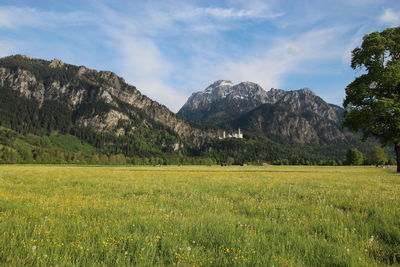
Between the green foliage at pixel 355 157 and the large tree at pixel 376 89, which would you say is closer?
the large tree at pixel 376 89

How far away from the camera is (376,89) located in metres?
36.1

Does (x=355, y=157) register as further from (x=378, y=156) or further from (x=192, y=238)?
(x=192, y=238)

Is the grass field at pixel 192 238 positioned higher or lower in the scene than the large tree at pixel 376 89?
lower

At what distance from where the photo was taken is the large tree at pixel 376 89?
3297 centimetres

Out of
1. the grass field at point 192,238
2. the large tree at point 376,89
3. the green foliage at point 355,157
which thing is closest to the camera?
the grass field at point 192,238

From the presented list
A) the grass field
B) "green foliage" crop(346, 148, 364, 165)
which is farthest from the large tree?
"green foliage" crop(346, 148, 364, 165)

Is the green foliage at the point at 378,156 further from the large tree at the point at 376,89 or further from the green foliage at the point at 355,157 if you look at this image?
the large tree at the point at 376,89

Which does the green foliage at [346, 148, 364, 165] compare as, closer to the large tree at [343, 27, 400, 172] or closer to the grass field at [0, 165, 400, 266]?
the large tree at [343, 27, 400, 172]

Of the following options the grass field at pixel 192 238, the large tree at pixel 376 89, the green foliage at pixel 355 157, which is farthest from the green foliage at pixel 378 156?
the grass field at pixel 192 238

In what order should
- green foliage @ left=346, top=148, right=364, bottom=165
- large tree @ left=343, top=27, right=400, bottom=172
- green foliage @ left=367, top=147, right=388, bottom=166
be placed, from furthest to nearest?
green foliage @ left=346, top=148, right=364, bottom=165, green foliage @ left=367, top=147, right=388, bottom=166, large tree @ left=343, top=27, right=400, bottom=172

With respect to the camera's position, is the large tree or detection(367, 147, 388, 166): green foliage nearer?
the large tree

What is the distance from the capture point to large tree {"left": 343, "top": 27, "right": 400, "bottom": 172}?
1298 inches

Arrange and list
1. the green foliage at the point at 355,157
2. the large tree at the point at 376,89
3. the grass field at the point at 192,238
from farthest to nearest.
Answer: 1. the green foliage at the point at 355,157
2. the large tree at the point at 376,89
3. the grass field at the point at 192,238

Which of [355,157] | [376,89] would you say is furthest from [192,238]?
[355,157]
